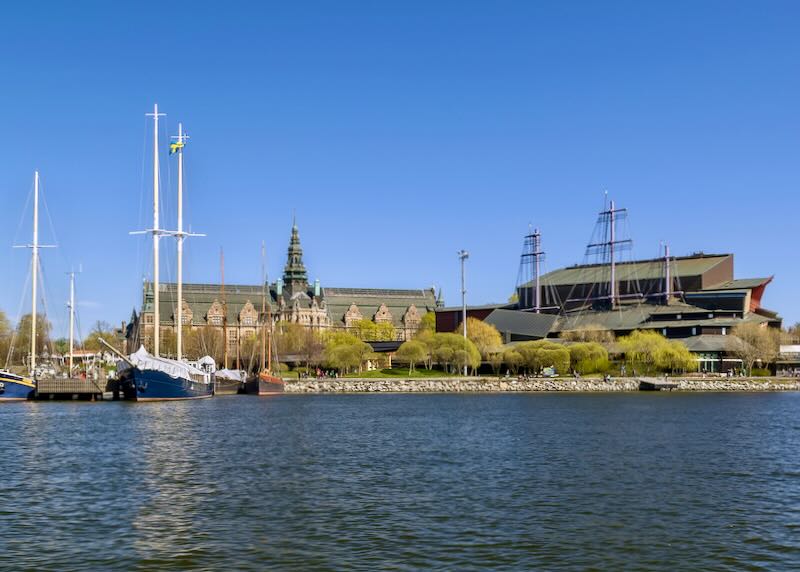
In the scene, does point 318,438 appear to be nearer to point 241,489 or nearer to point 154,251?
point 241,489

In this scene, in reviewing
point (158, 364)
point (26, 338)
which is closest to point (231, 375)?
point (158, 364)

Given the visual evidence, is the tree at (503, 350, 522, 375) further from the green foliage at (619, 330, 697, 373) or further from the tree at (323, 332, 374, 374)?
the tree at (323, 332, 374, 374)

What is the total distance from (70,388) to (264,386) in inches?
1155

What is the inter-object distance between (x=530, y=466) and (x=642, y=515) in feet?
41.1

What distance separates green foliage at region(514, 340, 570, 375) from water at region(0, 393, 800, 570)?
86729 mm

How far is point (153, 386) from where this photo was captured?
320 ft

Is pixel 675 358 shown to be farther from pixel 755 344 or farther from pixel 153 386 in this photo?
pixel 153 386

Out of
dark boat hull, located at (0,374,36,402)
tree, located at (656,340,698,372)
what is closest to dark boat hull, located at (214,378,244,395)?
dark boat hull, located at (0,374,36,402)

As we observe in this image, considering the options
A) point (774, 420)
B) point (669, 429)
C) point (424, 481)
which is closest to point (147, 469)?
point (424, 481)

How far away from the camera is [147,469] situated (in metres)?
41.7

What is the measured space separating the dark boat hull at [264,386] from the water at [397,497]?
6042 cm

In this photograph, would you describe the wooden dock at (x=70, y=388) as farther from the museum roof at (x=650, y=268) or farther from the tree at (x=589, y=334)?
the museum roof at (x=650, y=268)

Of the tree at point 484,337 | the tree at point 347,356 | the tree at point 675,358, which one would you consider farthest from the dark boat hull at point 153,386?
the tree at point 675,358

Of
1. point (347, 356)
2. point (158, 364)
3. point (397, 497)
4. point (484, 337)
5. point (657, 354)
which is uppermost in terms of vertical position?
point (484, 337)
